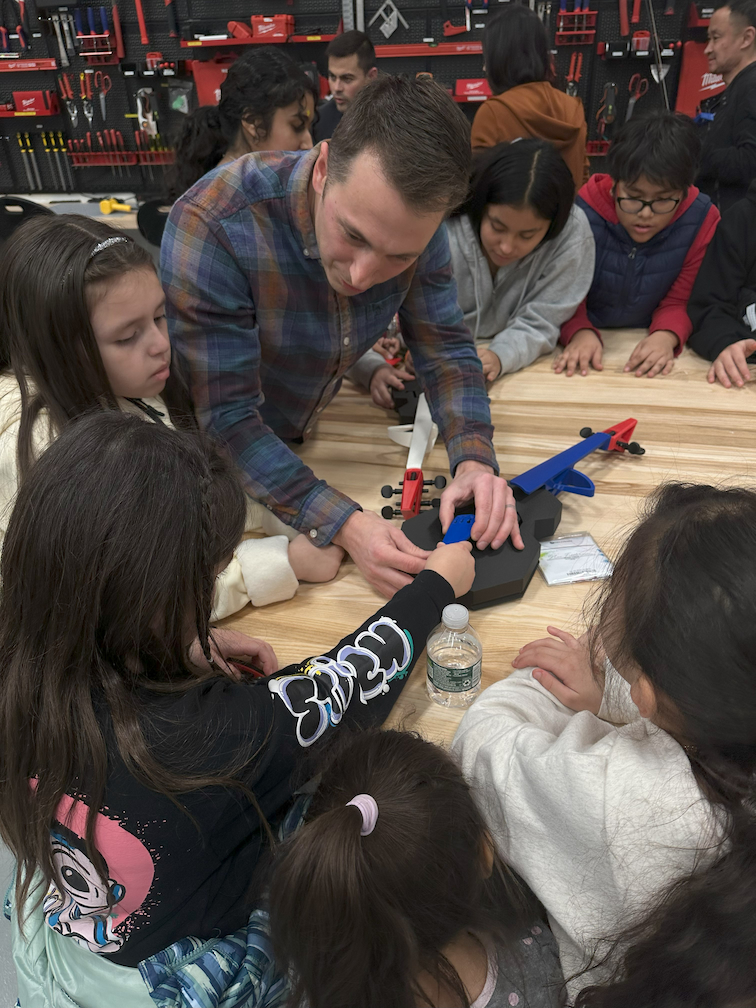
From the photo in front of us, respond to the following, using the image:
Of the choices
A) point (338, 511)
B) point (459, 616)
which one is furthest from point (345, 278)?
point (459, 616)

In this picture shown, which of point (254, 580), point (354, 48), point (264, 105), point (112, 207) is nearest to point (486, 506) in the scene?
point (254, 580)

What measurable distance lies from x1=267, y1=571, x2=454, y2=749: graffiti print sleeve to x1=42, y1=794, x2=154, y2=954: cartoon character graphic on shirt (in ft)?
0.63

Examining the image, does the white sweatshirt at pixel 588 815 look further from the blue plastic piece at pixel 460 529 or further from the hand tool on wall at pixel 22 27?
the hand tool on wall at pixel 22 27

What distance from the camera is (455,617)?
3.04 feet

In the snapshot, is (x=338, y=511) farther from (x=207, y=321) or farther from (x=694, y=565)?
(x=694, y=565)

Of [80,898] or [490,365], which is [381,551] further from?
[490,365]

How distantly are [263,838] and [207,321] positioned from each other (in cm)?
80

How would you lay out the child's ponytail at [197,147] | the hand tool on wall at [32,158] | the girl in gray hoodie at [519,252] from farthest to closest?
1. the hand tool on wall at [32,158]
2. the child's ponytail at [197,147]
3. the girl in gray hoodie at [519,252]

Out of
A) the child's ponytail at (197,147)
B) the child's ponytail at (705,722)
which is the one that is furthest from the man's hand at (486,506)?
the child's ponytail at (197,147)

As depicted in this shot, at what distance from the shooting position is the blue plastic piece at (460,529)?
1.15m

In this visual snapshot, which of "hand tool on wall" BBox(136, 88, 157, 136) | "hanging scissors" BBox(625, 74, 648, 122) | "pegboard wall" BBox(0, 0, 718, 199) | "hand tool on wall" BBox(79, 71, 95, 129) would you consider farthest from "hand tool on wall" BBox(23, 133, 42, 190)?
"hanging scissors" BBox(625, 74, 648, 122)

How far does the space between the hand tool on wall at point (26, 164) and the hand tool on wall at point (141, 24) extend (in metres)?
0.93

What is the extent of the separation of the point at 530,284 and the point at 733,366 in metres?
0.55

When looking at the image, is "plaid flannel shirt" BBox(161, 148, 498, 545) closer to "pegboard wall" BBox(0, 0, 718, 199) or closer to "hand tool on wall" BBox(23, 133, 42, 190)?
"pegboard wall" BBox(0, 0, 718, 199)
